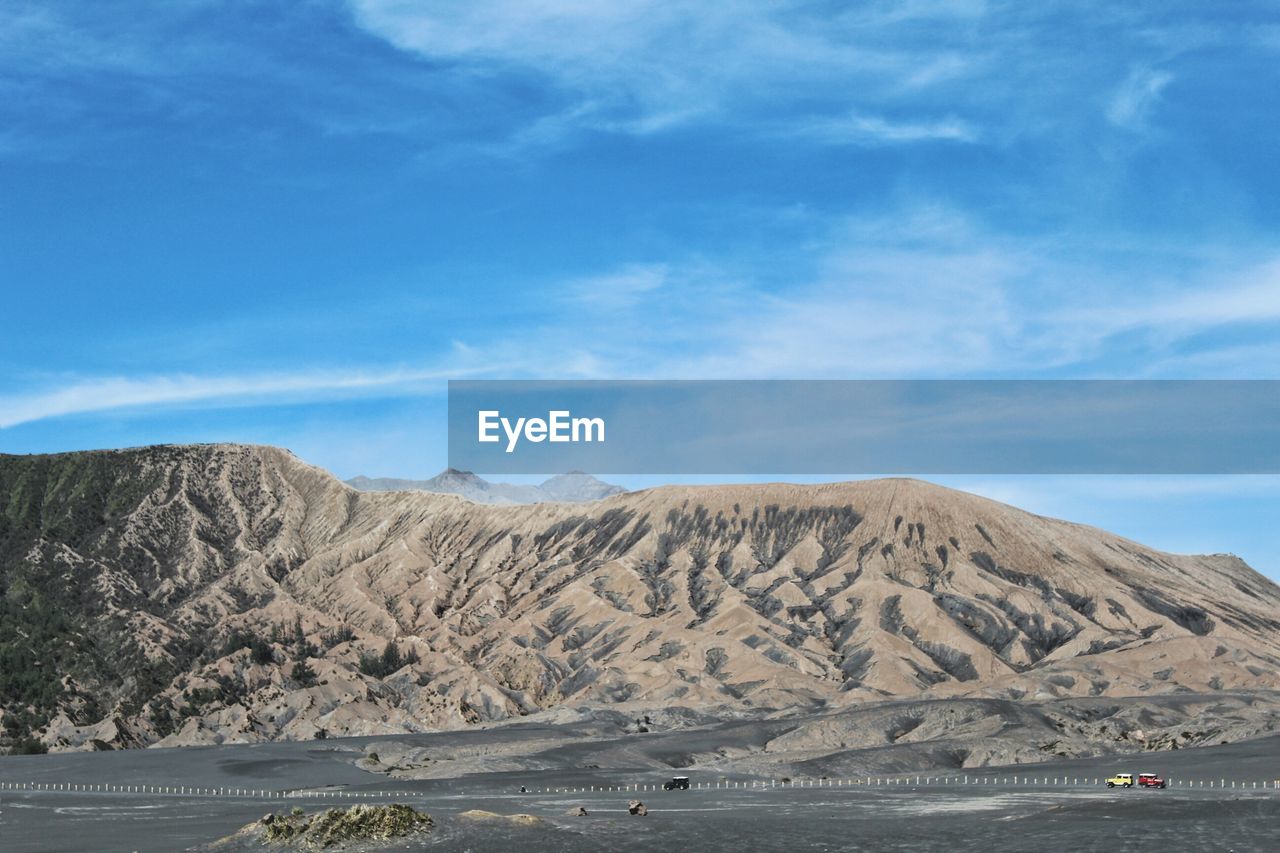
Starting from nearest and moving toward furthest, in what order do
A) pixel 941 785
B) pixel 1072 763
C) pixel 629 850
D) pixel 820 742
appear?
pixel 629 850 < pixel 941 785 < pixel 1072 763 < pixel 820 742

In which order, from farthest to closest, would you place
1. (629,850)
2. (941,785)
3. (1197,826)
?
(941,785) → (1197,826) → (629,850)

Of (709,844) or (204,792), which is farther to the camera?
(204,792)

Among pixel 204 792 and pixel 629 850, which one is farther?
pixel 204 792

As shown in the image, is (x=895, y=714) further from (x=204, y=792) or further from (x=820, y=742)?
(x=204, y=792)

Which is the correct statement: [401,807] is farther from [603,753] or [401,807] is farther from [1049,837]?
[603,753]

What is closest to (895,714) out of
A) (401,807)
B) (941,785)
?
(941,785)

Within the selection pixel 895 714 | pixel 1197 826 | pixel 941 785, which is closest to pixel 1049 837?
pixel 1197 826

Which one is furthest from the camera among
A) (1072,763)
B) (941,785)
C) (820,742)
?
(820,742)

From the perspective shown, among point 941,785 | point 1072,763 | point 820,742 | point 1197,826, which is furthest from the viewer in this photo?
point 820,742
